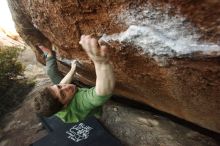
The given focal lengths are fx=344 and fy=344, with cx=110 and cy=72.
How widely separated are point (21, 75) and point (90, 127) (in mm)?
3559

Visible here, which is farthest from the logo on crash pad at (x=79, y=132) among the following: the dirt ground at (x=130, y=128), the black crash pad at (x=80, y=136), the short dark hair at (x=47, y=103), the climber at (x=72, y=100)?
the short dark hair at (x=47, y=103)

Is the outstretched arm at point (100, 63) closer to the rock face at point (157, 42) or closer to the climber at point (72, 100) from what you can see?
the climber at point (72, 100)

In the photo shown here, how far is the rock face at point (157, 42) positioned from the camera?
100 inches

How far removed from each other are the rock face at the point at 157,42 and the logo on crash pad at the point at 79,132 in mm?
1182

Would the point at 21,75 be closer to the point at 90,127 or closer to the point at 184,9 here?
the point at 90,127

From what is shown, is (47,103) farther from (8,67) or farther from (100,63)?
(8,67)

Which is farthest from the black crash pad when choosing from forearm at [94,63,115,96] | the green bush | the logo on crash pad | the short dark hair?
the green bush

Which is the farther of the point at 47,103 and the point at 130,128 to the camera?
the point at 130,128

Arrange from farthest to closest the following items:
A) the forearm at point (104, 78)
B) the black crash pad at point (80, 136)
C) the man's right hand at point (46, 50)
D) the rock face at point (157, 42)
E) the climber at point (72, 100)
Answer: the man's right hand at point (46, 50) → the black crash pad at point (80, 136) → the climber at point (72, 100) → the forearm at point (104, 78) → the rock face at point (157, 42)

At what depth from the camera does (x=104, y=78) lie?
2875 mm

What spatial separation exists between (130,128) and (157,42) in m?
2.36

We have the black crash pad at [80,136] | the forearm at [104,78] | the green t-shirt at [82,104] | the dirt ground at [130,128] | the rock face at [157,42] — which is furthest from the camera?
the black crash pad at [80,136]

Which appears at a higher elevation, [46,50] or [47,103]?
[46,50]

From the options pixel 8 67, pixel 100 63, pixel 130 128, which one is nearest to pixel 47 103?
pixel 100 63
